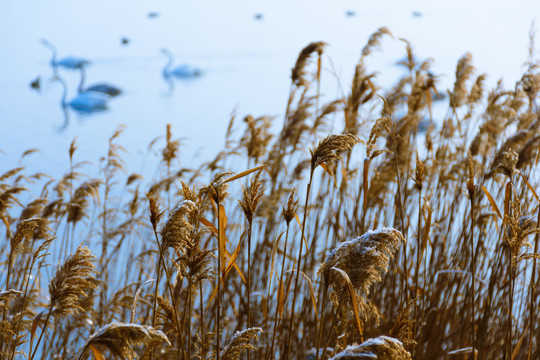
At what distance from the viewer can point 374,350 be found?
30.1 inches

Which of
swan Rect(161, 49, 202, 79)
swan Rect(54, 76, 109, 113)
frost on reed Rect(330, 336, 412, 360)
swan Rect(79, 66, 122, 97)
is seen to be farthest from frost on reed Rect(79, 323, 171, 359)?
swan Rect(161, 49, 202, 79)

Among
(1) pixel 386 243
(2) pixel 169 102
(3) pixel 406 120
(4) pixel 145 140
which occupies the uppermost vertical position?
(2) pixel 169 102

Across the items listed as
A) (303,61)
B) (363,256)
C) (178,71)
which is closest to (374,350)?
(363,256)

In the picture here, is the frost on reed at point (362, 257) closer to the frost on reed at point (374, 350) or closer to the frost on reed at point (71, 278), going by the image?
the frost on reed at point (374, 350)

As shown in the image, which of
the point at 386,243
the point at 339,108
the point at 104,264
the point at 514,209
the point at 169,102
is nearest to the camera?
the point at 386,243

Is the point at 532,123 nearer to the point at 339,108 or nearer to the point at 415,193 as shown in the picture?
the point at 415,193

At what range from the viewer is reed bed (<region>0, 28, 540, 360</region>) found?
3.29 ft

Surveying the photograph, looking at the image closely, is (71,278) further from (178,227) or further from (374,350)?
(374,350)

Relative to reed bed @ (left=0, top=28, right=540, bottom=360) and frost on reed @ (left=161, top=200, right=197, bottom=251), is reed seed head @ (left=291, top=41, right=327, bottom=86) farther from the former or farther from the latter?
frost on reed @ (left=161, top=200, right=197, bottom=251)

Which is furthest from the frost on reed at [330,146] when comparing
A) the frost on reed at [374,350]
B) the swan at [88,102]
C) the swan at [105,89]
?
the swan at [105,89]

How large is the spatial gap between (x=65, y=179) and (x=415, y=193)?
169cm

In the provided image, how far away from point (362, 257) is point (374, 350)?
9.0 inches

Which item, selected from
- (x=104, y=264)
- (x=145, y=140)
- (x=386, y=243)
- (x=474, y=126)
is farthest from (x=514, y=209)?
(x=145, y=140)

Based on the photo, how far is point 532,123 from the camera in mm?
2332
